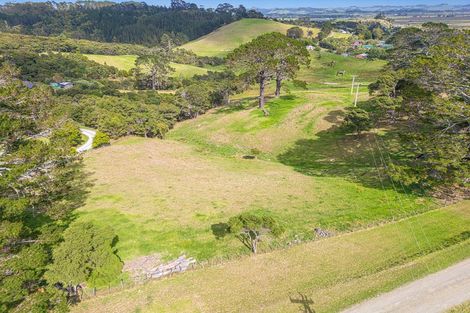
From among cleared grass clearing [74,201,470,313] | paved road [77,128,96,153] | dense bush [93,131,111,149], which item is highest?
cleared grass clearing [74,201,470,313]

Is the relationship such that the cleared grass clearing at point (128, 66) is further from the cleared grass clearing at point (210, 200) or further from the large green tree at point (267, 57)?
the cleared grass clearing at point (210, 200)

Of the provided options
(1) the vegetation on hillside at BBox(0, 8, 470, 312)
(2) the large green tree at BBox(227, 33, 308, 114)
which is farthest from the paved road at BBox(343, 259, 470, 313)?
(2) the large green tree at BBox(227, 33, 308, 114)

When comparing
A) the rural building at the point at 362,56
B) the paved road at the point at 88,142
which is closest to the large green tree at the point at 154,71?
the paved road at the point at 88,142

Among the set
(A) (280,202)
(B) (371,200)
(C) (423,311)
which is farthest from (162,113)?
(C) (423,311)

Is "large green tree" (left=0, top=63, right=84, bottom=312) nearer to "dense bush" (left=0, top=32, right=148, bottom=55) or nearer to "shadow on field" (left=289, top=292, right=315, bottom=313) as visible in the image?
"shadow on field" (left=289, top=292, right=315, bottom=313)

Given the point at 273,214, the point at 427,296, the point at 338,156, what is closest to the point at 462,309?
the point at 427,296

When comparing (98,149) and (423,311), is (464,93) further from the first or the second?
(98,149)

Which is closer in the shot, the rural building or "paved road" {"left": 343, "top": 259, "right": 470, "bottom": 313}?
"paved road" {"left": 343, "top": 259, "right": 470, "bottom": 313}
